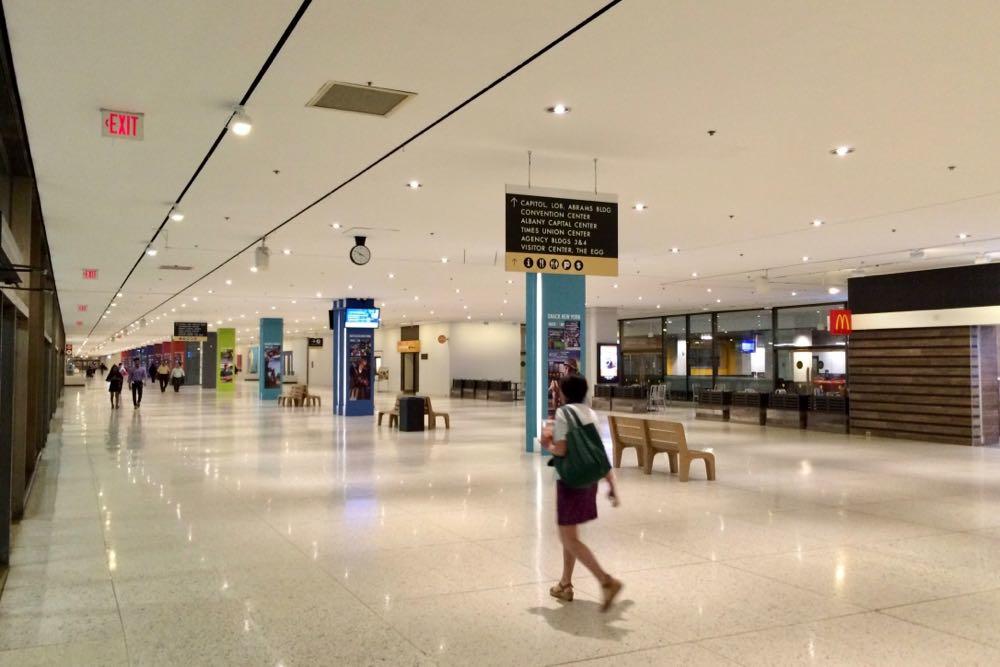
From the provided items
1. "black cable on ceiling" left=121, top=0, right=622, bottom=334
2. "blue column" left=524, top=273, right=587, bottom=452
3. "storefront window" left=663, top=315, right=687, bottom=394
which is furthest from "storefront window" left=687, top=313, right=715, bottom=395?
"black cable on ceiling" left=121, top=0, right=622, bottom=334

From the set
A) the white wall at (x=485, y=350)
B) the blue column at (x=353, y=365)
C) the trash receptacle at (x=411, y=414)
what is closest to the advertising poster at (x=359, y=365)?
the blue column at (x=353, y=365)

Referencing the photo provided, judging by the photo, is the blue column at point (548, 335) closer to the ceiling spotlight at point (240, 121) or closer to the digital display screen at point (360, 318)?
the ceiling spotlight at point (240, 121)

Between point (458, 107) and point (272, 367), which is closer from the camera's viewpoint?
point (458, 107)

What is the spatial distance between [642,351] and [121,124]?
2888 cm

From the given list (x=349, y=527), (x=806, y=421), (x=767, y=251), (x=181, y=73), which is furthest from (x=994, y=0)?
(x=806, y=421)

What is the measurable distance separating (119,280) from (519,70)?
15.5m

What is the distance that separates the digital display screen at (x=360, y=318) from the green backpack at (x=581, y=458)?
58.7ft

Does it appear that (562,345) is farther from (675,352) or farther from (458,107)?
(675,352)

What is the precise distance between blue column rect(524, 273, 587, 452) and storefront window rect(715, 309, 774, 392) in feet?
55.0

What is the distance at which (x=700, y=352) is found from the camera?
3045 centimetres

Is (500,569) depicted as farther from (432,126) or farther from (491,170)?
(491,170)

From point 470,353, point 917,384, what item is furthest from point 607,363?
point 917,384

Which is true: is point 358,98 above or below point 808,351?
above

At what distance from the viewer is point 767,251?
45.8 ft
